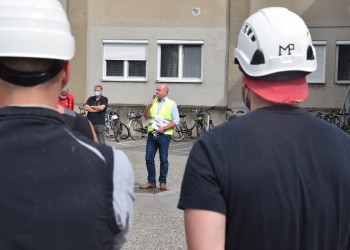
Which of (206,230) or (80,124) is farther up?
(80,124)

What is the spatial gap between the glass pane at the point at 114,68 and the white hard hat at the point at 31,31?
21.5 metres

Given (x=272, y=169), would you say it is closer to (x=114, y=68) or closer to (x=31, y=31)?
(x=31, y=31)

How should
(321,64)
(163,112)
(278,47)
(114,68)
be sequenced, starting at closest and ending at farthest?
(278,47) → (163,112) → (321,64) → (114,68)

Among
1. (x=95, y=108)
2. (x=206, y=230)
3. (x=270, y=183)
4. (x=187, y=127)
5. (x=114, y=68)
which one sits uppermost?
(x=114, y=68)

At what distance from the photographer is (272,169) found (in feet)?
6.62

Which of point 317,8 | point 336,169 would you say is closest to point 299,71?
point 336,169

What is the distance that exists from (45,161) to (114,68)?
71.4 feet

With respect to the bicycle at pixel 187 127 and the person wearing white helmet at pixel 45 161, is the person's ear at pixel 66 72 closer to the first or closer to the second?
the person wearing white helmet at pixel 45 161

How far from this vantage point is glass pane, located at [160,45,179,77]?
22766 mm

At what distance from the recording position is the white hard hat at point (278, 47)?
2107mm

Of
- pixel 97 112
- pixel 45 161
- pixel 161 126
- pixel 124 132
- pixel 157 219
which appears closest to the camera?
pixel 45 161

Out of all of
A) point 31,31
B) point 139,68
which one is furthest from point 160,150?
point 139,68

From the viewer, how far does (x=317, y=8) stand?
70.3 feet

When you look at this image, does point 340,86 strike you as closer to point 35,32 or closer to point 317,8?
point 317,8
